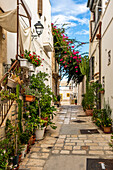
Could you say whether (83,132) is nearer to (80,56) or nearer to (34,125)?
(34,125)

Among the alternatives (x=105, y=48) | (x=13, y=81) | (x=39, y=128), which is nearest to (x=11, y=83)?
(x=13, y=81)

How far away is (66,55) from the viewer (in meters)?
19.4

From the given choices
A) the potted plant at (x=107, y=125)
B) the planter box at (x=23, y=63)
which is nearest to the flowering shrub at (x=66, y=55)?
the potted plant at (x=107, y=125)

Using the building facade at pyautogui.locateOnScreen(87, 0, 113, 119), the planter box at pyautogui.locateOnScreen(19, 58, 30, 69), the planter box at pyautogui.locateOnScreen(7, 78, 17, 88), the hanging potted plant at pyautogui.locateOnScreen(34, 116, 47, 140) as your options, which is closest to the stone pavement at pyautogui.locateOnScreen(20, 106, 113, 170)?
the hanging potted plant at pyautogui.locateOnScreen(34, 116, 47, 140)

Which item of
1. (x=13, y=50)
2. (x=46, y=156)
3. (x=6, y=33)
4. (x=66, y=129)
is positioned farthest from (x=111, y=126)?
(x=6, y=33)

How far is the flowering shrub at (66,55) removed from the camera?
60.5 feet

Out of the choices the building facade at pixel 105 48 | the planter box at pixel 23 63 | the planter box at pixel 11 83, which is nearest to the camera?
the planter box at pixel 11 83

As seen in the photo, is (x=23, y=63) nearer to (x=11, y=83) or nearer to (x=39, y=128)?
(x=11, y=83)

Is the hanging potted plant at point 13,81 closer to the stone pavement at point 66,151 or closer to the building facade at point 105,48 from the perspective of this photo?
the stone pavement at point 66,151

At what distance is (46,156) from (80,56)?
15.3 metres

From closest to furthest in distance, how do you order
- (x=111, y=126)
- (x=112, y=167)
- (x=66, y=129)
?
(x=112, y=167) → (x=111, y=126) → (x=66, y=129)

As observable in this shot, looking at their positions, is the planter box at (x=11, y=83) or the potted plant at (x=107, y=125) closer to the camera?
the planter box at (x=11, y=83)

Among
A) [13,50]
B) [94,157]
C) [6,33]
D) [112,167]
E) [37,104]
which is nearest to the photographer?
[112,167]

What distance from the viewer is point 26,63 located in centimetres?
553
